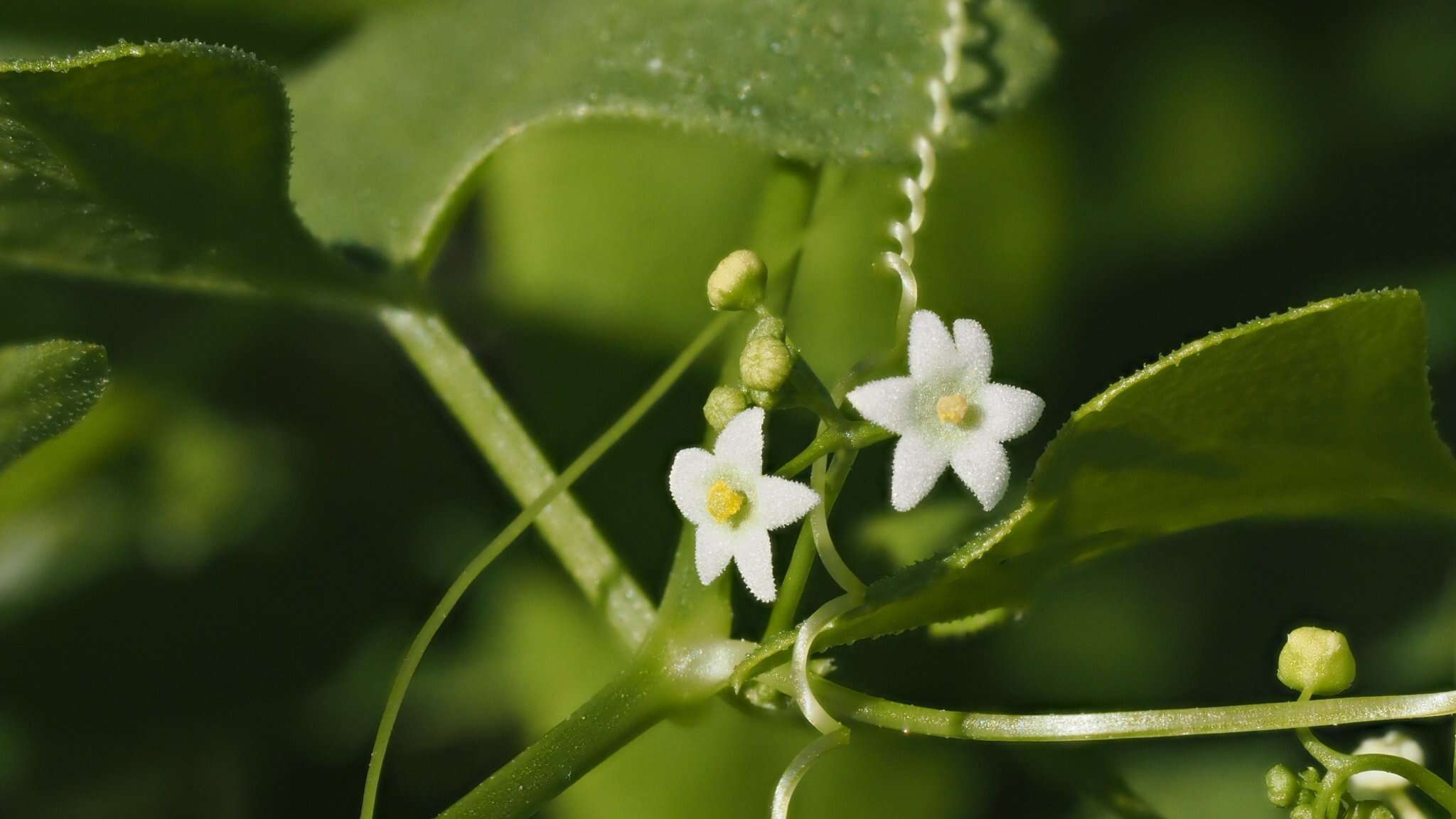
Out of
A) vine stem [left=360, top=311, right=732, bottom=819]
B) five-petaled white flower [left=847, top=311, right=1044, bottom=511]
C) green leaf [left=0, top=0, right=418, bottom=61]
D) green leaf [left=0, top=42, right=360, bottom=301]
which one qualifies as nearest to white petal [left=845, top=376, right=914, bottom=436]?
five-petaled white flower [left=847, top=311, right=1044, bottom=511]

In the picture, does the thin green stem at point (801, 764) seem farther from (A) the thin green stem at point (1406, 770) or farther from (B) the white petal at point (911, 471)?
(A) the thin green stem at point (1406, 770)

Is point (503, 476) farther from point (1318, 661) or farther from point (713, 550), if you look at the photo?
point (1318, 661)

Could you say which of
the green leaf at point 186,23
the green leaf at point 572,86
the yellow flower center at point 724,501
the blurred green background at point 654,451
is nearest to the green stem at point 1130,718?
the yellow flower center at point 724,501

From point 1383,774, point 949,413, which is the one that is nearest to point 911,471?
point 949,413

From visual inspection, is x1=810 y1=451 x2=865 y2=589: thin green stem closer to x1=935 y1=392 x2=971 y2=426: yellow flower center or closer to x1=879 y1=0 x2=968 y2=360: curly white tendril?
x1=935 y1=392 x2=971 y2=426: yellow flower center

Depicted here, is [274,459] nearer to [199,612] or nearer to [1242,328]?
[199,612]

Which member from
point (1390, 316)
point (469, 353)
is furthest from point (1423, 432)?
point (469, 353)
